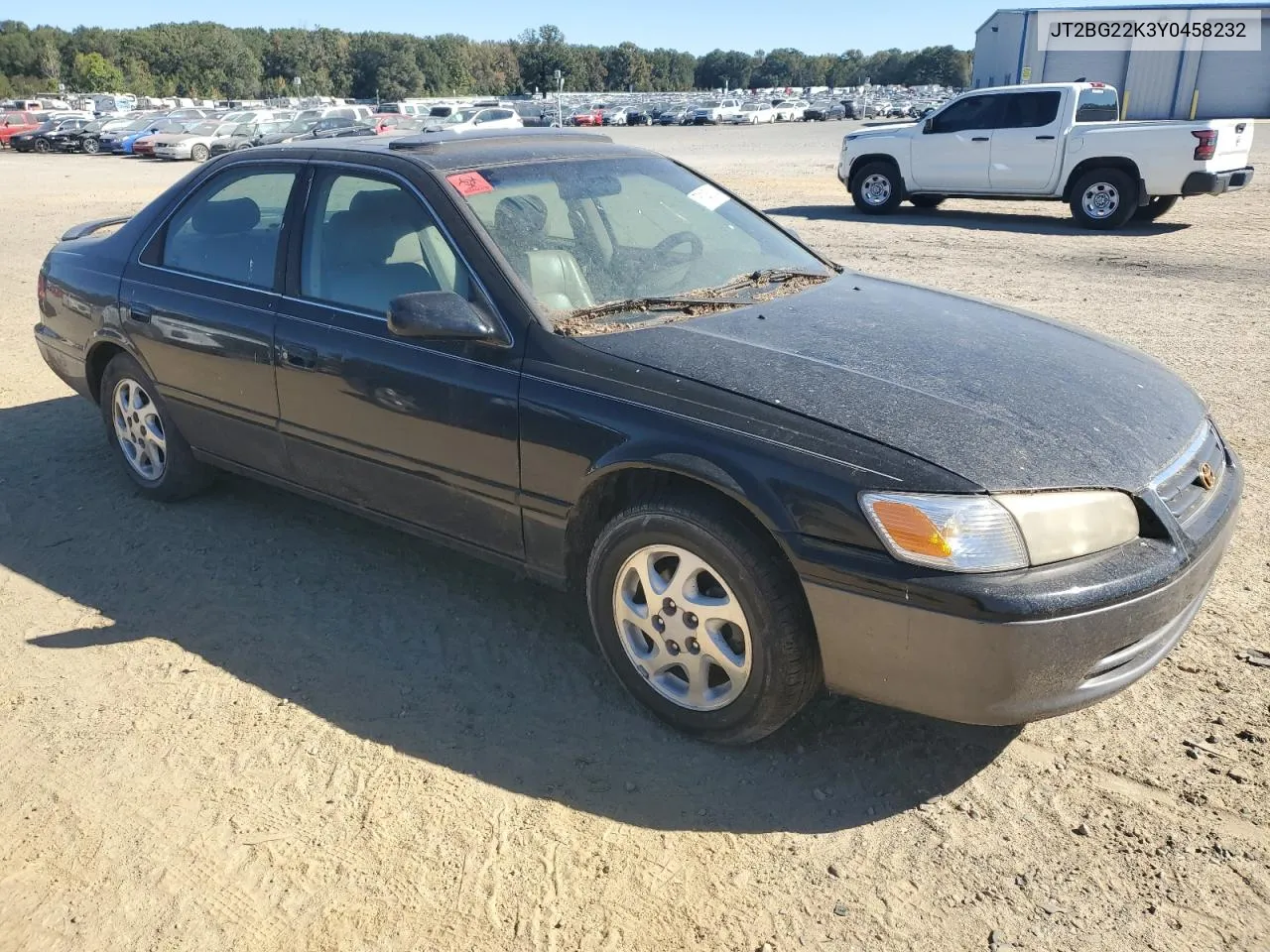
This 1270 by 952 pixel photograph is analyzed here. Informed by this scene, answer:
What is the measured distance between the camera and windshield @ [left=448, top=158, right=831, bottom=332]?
3.47m

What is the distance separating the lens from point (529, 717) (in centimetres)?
326

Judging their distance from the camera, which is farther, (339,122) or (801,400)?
(339,122)

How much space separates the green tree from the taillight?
99.9 meters

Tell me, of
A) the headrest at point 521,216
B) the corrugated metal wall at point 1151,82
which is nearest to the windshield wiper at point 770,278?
the headrest at point 521,216

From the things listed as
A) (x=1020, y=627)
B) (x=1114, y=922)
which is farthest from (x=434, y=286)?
(x=1114, y=922)

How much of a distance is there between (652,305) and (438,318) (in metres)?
0.72

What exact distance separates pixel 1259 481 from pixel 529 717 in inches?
145

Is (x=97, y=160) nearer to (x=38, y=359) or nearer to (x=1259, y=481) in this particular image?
(x=38, y=359)

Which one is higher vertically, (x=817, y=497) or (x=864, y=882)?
(x=817, y=497)

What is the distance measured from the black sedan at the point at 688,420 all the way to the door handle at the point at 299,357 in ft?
0.05

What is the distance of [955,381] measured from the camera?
302 centimetres

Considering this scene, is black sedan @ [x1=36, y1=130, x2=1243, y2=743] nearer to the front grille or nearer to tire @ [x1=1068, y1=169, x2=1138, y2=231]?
the front grille

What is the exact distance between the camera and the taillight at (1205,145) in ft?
41.3

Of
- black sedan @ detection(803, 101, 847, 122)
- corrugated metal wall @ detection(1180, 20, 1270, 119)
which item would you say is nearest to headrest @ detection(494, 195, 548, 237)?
corrugated metal wall @ detection(1180, 20, 1270, 119)
